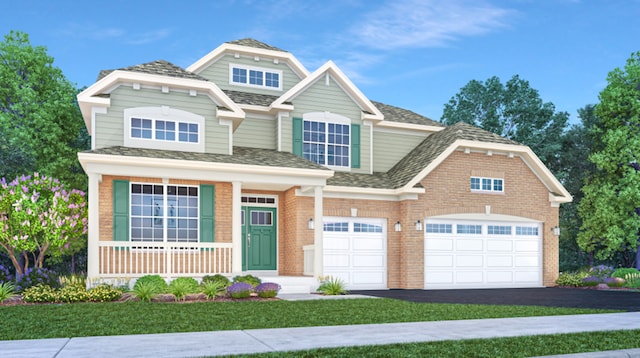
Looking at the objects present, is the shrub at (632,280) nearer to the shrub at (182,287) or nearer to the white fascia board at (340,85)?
the white fascia board at (340,85)

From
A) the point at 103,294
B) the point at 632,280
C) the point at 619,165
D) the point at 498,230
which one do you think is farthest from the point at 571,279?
the point at 103,294

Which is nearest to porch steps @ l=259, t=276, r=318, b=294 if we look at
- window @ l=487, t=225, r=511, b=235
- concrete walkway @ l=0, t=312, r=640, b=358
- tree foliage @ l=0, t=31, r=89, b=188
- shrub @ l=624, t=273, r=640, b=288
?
concrete walkway @ l=0, t=312, r=640, b=358

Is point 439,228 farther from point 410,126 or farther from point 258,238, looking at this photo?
point 258,238

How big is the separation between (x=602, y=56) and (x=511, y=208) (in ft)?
43.5

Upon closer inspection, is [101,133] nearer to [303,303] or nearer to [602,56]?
[303,303]

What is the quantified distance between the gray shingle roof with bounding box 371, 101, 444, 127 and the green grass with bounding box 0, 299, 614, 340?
11.1m

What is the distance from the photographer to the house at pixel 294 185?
16.8 metres

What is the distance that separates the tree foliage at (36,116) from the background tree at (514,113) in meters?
24.3

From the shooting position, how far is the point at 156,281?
1498 centimetres

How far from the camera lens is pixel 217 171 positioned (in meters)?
16.8

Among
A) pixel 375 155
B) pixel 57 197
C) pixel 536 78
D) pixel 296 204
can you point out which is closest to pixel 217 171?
pixel 296 204

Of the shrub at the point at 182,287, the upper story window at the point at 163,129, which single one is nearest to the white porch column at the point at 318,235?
the upper story window at the point at 163,129

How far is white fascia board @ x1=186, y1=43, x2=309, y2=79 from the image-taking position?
21969mm

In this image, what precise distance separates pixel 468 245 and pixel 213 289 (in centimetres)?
1096
